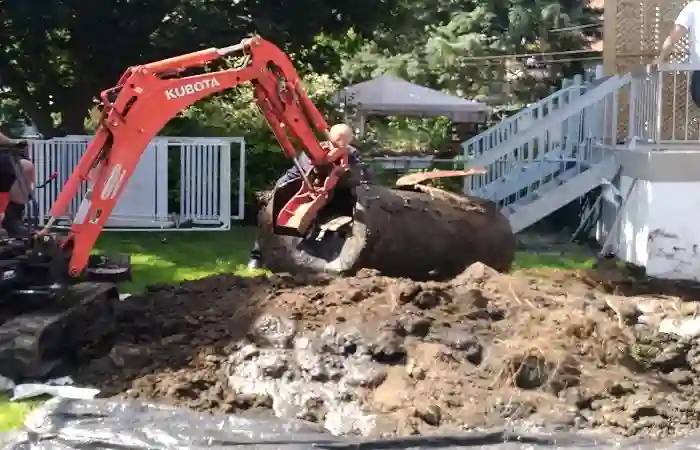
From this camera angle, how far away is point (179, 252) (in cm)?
1309

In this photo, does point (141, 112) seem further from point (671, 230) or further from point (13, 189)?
point (671, 230)

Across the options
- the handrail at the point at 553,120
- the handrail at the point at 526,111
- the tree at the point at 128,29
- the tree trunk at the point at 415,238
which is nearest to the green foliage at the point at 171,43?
the tree at the point at 128,29

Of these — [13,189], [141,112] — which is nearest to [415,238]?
[141,112]

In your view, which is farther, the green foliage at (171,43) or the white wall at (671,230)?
the green foliage at (171,43)

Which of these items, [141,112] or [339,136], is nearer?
[141,112]

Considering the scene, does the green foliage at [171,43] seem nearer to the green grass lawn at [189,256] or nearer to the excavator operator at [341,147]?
the green grass lawn at [189,256]

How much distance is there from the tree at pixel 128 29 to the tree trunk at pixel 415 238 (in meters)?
6.46

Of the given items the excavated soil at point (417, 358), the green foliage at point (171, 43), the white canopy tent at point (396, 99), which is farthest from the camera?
the white canopy tent at point (396, 99)

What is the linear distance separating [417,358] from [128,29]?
10495mm

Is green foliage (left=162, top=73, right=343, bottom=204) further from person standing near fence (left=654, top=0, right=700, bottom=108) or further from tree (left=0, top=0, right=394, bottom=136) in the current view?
person standing near fence (left=654, top=0, right=700, bottom=108)

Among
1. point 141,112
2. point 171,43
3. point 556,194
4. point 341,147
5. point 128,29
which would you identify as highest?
point 128,29

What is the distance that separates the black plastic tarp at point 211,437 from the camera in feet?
17.1

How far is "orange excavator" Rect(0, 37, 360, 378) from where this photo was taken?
23.3 feet

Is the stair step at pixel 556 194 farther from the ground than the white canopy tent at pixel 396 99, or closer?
closer
